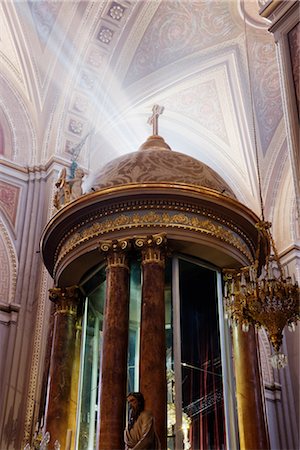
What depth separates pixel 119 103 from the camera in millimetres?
11672

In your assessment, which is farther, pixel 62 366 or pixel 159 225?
pixel 62 366

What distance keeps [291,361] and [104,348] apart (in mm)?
6611

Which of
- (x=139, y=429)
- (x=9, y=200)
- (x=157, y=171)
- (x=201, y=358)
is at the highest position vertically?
(x=9, y=200)

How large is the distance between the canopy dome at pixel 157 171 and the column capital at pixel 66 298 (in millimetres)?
1162

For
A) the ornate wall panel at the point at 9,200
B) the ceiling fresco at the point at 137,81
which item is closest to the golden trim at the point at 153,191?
the ornate wall panel at the point at 9,200

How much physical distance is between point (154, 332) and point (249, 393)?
120cm

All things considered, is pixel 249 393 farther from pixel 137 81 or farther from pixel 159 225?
pixel 137 81

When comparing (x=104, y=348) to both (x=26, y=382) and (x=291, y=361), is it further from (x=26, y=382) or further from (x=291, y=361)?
(x=291, y=361)

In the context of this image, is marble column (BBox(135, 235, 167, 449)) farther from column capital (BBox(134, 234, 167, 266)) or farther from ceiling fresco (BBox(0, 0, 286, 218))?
ceiling fresco (BBox(0, 0, 286, 218))

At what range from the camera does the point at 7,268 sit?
9023 mm

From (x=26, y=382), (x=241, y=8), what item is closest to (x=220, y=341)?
(x=26, y=382)

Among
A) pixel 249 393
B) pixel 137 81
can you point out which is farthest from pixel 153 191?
pixel 137 81

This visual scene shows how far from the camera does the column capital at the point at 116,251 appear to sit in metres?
6.22

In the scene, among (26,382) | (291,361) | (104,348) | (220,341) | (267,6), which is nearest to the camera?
(267,6)
